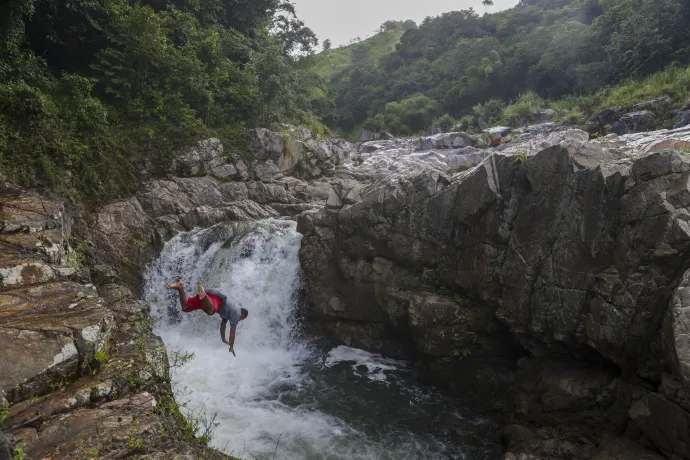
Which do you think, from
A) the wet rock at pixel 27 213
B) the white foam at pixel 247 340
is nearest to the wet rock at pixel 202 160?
the white foam at pixel 247 340

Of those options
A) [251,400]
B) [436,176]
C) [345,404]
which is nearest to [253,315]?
[251,400]

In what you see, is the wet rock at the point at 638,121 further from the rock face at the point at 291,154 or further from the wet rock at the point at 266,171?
the wet rock at the point at 266,171

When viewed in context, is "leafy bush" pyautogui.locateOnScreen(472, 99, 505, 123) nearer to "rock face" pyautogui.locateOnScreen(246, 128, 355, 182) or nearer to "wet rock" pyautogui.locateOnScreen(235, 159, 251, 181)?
"rock face" pyautogui.locateOnScreen(246, 128, 355, 182)

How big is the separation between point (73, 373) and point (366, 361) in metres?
7.16

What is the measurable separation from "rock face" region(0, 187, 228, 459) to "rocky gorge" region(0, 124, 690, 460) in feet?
0.08

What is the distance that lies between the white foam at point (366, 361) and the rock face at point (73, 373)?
16.8 ft

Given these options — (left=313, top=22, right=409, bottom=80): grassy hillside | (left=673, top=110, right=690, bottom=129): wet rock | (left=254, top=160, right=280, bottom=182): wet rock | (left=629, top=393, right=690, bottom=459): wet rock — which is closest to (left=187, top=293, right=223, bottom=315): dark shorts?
(left=629, top=393, right=690, bottom=459): wet rock

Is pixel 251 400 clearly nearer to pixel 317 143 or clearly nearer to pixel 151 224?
pixel 151 224

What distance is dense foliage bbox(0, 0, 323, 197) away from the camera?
11023 millimetres

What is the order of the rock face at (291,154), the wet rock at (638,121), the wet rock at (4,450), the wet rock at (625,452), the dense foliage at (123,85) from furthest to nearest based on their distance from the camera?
the rock face at (291,154) < the wet rock at (638,121) < the dense foliage at (123,85) < the wet rock at (625,452) < the wet rock at (4,450)

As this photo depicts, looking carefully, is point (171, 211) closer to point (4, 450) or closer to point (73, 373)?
point (73, 373)

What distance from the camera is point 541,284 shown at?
8.23 m

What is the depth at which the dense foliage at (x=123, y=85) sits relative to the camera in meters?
11.0

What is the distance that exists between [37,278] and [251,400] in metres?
4.77
